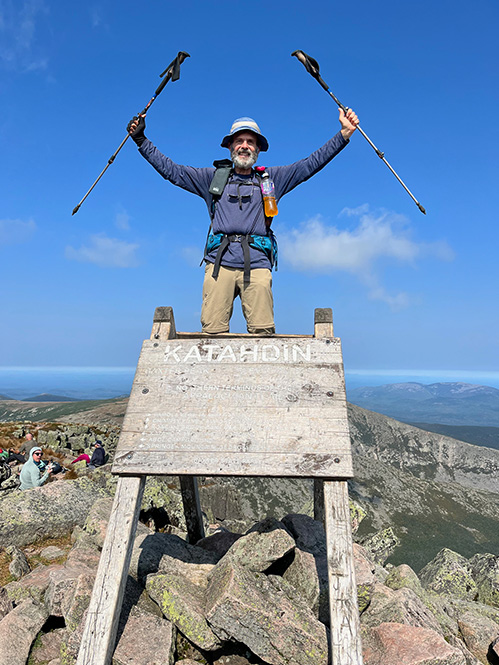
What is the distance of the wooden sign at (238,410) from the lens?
193 inches

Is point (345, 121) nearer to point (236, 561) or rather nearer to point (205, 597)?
point (236, 561)

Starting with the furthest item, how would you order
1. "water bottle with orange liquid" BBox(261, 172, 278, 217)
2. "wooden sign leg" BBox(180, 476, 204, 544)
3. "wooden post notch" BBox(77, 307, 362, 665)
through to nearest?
"wooden sign leg" BBox(180, 476, 204, 544), "water bottle with orange liquid" BBox(261, 172, 278, 217), "wooden post notch" BBox(77, 307, 362, 665)

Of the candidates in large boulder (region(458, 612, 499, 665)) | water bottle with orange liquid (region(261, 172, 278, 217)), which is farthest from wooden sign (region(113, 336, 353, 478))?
large boulder (region(458, 612, 499, 665))

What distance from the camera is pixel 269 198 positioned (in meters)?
7.67

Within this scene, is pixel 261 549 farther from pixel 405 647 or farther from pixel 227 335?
pixel 227 335

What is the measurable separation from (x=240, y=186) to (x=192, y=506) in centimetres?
679

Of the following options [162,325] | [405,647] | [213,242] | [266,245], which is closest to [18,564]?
[162,325]

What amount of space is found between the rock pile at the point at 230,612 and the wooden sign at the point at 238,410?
205 cm

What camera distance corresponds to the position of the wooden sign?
4902mm

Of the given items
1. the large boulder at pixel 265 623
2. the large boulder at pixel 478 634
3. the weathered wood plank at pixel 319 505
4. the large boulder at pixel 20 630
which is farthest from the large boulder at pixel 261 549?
the large boulder at pixel 478 634

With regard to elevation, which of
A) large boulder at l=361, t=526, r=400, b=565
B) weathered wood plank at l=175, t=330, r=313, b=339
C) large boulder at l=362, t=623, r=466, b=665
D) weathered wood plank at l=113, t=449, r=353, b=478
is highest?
weathered wood plank at l=175, t=330, r=313, b=339

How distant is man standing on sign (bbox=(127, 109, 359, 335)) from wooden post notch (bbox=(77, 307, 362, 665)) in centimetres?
161

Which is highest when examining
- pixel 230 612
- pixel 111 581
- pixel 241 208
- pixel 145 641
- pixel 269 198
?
pixel 269 198

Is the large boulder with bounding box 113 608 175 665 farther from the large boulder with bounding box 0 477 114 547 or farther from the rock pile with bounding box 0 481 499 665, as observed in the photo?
the large boulder with bounding box 0 477 114 547
